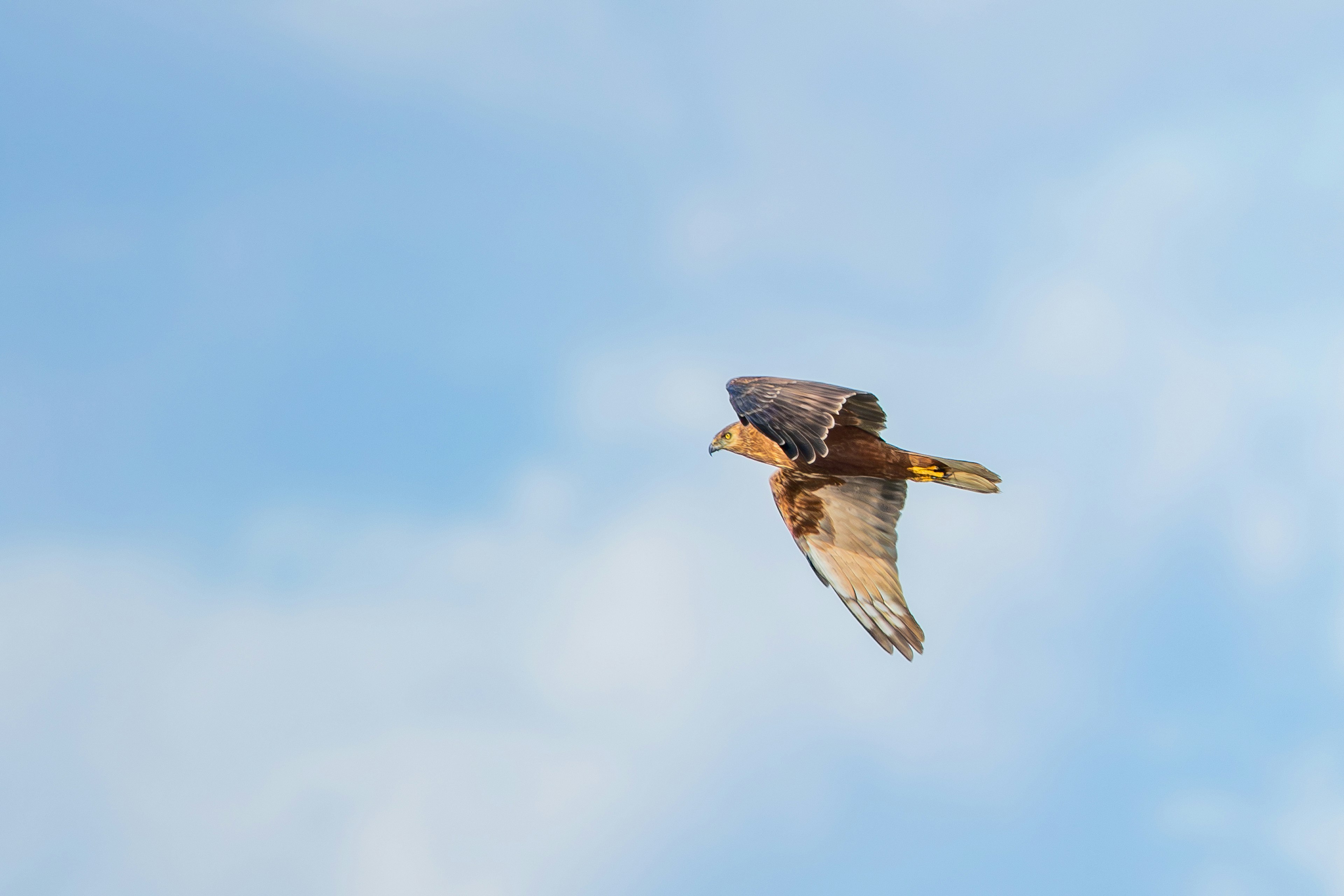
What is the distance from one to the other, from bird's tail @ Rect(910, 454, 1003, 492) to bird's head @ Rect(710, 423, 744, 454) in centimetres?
260

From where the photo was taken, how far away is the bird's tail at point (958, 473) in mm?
16062

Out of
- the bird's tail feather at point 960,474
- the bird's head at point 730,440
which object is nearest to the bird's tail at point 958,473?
the bird's tail feather at point 960,474

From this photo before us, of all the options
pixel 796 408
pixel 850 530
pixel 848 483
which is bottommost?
pixel 796 408

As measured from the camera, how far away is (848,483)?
1739 cm

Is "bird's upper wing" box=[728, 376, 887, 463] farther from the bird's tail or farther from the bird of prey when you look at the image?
the bird's tail

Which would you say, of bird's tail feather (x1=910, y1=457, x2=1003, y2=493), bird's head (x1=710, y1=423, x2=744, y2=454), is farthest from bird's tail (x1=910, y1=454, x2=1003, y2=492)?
bird's head (x1=710, y1=423, x2=744, y2=454)

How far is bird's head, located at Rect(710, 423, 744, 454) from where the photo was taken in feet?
58.1

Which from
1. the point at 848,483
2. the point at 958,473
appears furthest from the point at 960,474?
the point at 848,483

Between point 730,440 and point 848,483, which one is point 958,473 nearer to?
point 848,483

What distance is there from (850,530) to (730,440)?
2.09 meters

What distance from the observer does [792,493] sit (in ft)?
58.0

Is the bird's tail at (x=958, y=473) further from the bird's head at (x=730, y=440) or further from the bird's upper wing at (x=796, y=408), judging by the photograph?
the bird's head at (x=730, y=440)

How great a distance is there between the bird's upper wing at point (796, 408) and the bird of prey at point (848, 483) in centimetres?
1

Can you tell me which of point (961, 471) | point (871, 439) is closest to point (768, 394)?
point (871, 439)
